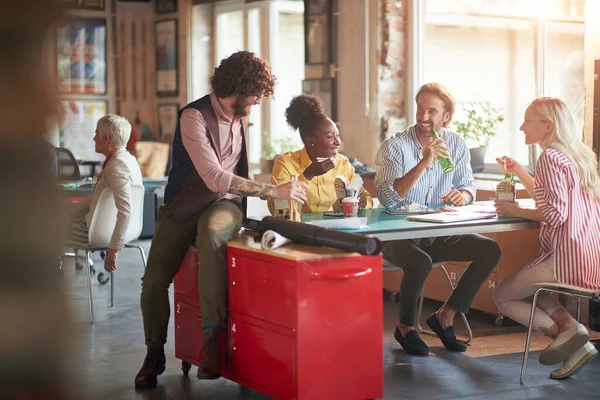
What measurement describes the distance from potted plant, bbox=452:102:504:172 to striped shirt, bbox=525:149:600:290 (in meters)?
2.63

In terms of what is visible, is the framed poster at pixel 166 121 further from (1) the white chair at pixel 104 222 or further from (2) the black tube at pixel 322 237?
(2) the black tube at pixel 322 237

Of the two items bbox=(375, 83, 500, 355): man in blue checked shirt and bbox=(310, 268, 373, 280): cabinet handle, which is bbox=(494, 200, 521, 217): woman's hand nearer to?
bbox=(375, 83, 500, 355): man in blue checked shirt

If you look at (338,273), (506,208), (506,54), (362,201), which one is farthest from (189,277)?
(506,54)

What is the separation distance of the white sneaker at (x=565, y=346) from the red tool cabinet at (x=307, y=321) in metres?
0.86

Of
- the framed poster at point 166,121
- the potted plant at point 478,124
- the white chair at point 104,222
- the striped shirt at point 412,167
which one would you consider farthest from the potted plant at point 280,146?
the striped shirt at point 412,167

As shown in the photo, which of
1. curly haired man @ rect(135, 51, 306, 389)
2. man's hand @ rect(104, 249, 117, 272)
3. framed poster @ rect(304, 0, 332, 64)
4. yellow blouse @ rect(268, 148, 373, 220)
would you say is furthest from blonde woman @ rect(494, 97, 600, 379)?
framed poster @ rect(304, 0, 332, 64)

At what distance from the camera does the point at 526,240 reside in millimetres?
4789

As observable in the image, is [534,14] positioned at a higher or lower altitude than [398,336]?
higher

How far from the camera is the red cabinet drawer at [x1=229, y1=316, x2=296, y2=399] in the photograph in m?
3.13

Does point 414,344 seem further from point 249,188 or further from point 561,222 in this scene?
point 249,188

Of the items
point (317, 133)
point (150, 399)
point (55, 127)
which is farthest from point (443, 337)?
point (55, 127)

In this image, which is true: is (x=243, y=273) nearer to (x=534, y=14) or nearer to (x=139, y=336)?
(x=139, y=336)

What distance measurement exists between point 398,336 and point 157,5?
309 inches

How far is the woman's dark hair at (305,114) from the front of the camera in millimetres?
4172
